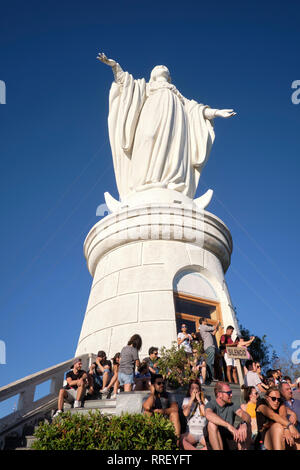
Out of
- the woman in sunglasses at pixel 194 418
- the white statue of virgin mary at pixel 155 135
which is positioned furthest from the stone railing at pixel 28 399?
the white statue of virgin mary at pixel 155 135

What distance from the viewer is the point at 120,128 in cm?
1521

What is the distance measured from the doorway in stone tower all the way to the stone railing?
351cm

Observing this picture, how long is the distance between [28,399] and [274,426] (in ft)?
15.8

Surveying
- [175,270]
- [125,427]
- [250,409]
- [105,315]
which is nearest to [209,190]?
[175,270]

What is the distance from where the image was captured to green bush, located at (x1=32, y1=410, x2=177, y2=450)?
4.16m

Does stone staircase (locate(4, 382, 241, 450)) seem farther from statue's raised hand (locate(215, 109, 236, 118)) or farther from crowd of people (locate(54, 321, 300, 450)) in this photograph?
statue's raised hand (locate(215, 109, 236, 118))

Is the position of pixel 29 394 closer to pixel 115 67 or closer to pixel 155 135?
pixel 155 135

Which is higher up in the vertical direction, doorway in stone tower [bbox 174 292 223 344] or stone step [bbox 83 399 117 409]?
doorway in stone tower [bbox 174 292 223 344]

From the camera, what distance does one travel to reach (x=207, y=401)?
5887 mm

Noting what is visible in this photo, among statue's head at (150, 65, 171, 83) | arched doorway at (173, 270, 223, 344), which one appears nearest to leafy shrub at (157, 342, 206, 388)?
arched doorway at (173, 270, 223, 344)

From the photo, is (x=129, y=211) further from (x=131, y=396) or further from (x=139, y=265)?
(x=131, y=396)

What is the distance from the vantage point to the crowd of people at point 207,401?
466cm

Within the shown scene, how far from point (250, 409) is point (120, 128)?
40.7 feet

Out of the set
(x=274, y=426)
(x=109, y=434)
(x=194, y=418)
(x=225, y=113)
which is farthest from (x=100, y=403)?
(x=225, y=113)
